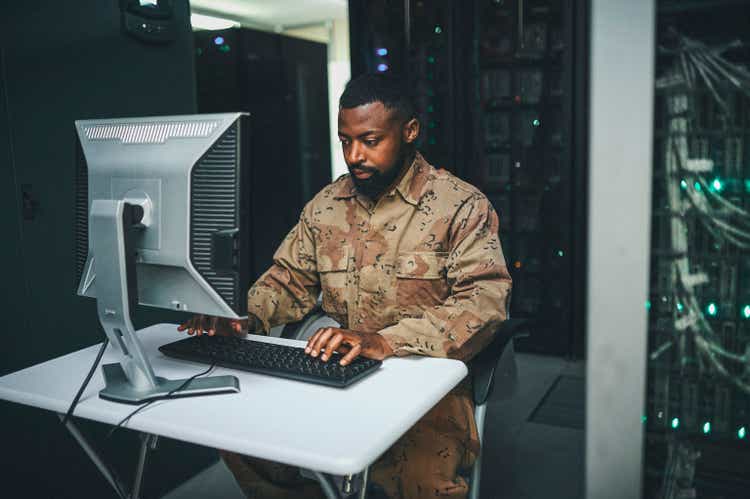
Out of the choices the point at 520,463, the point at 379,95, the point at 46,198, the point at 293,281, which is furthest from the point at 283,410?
the point at 520,463

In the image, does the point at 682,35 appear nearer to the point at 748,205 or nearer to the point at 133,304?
the point at 748,205

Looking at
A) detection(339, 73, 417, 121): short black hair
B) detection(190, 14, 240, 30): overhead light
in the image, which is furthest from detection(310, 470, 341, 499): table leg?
detection(190, 14, 240, 30): overhead light

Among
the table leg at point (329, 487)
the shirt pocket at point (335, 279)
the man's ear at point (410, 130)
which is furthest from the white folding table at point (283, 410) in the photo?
the man's ear at point (410, 130)

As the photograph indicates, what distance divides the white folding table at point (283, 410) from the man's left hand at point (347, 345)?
0.04 m

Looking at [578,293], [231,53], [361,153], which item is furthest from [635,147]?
[231,53]

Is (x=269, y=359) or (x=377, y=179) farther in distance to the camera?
(x=377, y=179)

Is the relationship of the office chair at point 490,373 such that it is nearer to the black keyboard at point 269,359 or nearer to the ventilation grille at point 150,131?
the black keyboard at point 269,359

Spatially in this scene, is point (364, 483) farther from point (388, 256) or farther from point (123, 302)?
point (388, 256)

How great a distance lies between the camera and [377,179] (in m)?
1.73

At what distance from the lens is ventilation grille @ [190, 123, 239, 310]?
1.12 m

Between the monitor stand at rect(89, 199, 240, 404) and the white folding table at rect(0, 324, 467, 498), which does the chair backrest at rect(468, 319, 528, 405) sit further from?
the monitor stand at rect(89, 199, 240, 404)

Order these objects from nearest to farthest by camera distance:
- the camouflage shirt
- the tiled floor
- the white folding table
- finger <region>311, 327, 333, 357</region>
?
the white folding table, finger <region>311, 327, 333, 357</region>, the camouflage shirt, the tiled floor

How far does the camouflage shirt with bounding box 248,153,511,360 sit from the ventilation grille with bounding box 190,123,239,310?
1.77ft

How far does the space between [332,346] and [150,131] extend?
545 mm
